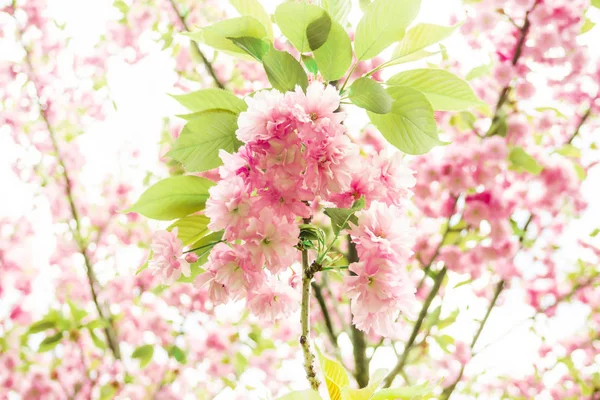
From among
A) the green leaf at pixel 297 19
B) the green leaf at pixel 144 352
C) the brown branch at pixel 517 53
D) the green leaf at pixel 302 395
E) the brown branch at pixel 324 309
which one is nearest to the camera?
the green leaf at pixel 302 395

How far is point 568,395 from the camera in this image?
8.97ft

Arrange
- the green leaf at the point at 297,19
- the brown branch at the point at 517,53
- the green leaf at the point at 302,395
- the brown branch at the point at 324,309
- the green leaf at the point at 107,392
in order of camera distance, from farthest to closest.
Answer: the green leaf at the point at 107,392
the brown branch at the point at 517,53
the brown branch at the point at 324,309
the green leaf at the point at 297,19
the green leaf at the point at 302,395

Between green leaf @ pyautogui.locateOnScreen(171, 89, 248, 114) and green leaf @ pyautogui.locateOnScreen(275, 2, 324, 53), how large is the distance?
0.32 ft

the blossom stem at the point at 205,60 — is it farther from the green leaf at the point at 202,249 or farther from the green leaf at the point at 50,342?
the green leaf at the point at 50,342

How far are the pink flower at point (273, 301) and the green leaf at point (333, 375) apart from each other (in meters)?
0.09

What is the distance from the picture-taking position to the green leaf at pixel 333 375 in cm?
54

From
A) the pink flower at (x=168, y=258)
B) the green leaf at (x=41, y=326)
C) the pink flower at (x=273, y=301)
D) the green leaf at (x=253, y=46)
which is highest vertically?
the green leaf at (x=253, y=46)

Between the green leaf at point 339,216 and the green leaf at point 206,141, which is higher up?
the green leaf at point 206,141

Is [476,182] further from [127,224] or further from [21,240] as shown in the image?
[21,240]

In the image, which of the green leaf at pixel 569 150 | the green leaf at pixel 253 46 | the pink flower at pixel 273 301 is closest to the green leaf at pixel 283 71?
the green leaf at pixel 253 46

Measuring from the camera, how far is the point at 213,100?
2.10 ft

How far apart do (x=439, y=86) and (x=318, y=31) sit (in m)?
0.18

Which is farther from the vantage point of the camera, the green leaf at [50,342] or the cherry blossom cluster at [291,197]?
the green leaf at [50,342]

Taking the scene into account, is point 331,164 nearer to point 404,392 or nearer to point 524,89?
point 404,392
